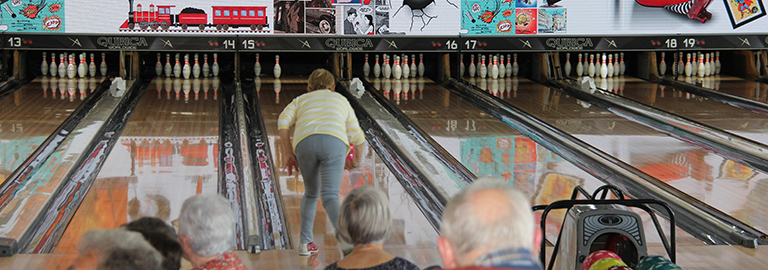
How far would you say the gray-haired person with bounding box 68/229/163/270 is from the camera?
1280 mm

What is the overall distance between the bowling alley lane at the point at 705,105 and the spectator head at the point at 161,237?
377 centimetres

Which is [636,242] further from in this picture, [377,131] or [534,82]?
[534,82]

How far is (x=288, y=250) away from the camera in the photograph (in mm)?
2479

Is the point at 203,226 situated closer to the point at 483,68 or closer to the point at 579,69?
the point at 483,68

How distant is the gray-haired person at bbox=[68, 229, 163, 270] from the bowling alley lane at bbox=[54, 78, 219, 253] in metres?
1.28

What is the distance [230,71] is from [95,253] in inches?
219

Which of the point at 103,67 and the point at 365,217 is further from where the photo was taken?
the point at 103,67

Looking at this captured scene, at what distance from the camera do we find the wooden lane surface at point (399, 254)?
7.49 ft

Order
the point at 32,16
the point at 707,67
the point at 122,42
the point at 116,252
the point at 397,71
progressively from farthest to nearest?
the point at 707,67 → the point at 397,71 → the point at 122,42 → the point at 32,16 → the point at 116,252

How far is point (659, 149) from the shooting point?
13.4 feet

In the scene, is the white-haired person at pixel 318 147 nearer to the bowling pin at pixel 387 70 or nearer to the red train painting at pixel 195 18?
the red train painting at pixel 195 18

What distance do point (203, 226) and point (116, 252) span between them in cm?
21

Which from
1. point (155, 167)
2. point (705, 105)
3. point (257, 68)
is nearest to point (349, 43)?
point (257, 68)

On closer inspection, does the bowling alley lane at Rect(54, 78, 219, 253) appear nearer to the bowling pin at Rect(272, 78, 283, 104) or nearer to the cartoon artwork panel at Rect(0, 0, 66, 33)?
the bowling pin at Rect(272, 78, 283, 104)
